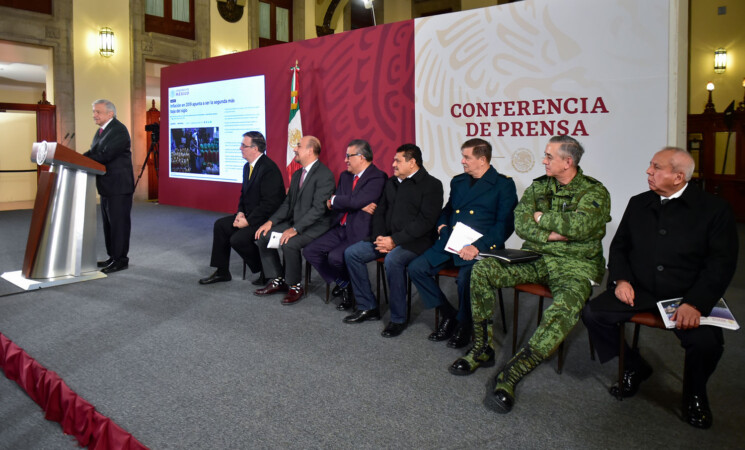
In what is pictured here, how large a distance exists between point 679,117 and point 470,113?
1890 mm

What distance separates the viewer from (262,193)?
169 inches

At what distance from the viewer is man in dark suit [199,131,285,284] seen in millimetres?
4285

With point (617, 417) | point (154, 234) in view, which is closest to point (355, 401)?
point (617, 417)

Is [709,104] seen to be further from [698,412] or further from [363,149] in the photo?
[698,412]

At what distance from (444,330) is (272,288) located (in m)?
1.52

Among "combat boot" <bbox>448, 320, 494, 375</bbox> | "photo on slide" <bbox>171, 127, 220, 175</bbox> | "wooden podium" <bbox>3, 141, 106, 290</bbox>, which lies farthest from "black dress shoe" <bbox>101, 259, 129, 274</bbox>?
"photo on slide" <bbox>171, 127, 220, 175</bbox>

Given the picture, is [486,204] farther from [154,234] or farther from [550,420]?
[154,234]

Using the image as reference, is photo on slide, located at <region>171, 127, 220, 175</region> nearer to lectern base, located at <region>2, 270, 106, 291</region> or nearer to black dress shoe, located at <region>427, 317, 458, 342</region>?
lectern base, located at <region>2, 270, 106, 291</region>

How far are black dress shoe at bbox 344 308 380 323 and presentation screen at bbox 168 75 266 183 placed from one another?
5467 mm

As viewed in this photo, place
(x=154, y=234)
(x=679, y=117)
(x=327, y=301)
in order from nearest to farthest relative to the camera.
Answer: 1. (x=327, y=301)
2. (x=679, y=117)
3. (x=154, y=234)

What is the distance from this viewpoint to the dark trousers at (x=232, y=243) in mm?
4270

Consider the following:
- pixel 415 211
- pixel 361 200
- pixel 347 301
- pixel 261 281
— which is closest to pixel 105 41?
pixel 261 281

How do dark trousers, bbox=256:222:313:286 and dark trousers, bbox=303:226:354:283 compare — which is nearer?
dark trousers, bbox=303:226:354:283

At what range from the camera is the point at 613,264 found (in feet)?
8.18
